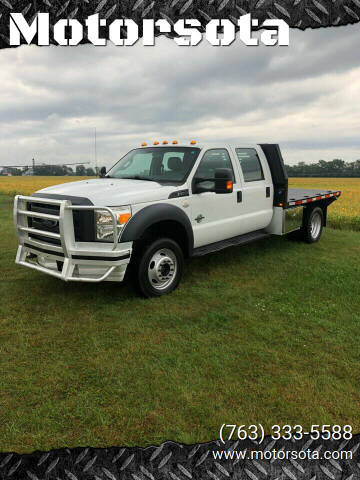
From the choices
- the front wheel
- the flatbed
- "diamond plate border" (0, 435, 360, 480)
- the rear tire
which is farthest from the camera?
the rear tire

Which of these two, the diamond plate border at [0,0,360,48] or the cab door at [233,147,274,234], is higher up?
the diamond plate border at [0,0,360,48]

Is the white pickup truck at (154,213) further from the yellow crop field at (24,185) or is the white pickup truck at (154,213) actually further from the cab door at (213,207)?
the yellow crop field at (24,185)

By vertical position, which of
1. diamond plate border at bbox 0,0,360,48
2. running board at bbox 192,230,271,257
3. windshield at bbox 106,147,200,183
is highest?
diamond plate border at bbox 0,0,360,48

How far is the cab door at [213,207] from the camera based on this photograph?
5184mm

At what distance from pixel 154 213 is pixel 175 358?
1.85m

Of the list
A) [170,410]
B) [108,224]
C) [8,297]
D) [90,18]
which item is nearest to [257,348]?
[170,410]

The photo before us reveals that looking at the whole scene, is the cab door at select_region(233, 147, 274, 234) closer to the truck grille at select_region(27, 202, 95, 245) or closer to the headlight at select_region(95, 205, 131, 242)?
the headlight at select_region(95, 205, 131, 242)

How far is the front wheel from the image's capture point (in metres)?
4.54

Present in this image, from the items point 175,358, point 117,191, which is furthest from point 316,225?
point 175,358

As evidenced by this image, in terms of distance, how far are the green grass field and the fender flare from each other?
0.90 meters

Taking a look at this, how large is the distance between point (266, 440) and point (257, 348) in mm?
1843

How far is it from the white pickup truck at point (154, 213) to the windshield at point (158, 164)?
0.6 inches

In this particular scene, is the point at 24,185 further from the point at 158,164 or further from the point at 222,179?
the point at 222,179

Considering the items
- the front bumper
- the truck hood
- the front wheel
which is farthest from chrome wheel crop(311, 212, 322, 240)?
the front bumper
